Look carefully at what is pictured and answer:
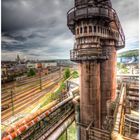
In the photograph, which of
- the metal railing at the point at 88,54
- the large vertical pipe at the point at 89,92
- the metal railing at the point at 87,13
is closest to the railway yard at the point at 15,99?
the large vertical pipe at the point at 89,92

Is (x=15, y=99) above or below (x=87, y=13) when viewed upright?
below

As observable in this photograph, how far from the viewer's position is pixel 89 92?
3438 millimetres

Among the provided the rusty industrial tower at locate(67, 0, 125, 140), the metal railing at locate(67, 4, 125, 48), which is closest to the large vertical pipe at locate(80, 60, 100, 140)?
the rusty industrial tower at locate(67, 0, 125, 140)

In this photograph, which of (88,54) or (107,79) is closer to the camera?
(88,54)

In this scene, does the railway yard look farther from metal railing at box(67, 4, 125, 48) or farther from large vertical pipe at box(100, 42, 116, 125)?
metal railing at box(67, 4, 125, 48)

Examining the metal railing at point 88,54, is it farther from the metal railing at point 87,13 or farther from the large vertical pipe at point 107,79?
the metal railing at point 87,13

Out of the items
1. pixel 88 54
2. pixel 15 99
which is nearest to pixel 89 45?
pixel 88 54

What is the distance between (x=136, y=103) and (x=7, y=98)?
37.3ft

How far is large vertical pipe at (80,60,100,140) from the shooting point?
3391 mm

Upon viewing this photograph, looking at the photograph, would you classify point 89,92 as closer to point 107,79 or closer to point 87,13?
point 107,79

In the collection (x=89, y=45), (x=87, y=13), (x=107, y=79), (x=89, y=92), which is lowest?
(x=89, y=92)

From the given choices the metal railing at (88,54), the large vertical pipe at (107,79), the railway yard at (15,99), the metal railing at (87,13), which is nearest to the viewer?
the metal railing at (87,13)

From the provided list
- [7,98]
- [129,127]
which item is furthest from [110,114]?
[7,98]

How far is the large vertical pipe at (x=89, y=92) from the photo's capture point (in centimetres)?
339
